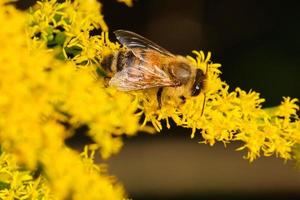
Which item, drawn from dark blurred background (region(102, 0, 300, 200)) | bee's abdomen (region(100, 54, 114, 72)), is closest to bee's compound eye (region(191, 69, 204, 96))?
bee's abdomen (region(100, 54, 114, 72))

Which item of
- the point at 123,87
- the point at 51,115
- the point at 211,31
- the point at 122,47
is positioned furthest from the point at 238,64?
the point at 51,115

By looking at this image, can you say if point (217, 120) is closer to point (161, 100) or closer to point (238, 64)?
point (161, 100)

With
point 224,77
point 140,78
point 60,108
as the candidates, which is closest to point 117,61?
point 140,78

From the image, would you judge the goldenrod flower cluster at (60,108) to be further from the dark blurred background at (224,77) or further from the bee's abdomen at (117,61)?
the dark blurred background at (224,77)

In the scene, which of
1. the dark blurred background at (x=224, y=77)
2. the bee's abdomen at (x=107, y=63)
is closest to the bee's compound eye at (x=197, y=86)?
the bee's abdomen at (x=107, y=63)

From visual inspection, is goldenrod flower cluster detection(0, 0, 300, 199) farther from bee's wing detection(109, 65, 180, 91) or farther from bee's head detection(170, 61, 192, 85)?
Answer: bee's head detection(170, 61, 192, 85)

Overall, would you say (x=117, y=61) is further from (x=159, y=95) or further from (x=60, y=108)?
(x=60, y=108)

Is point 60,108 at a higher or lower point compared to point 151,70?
lower
